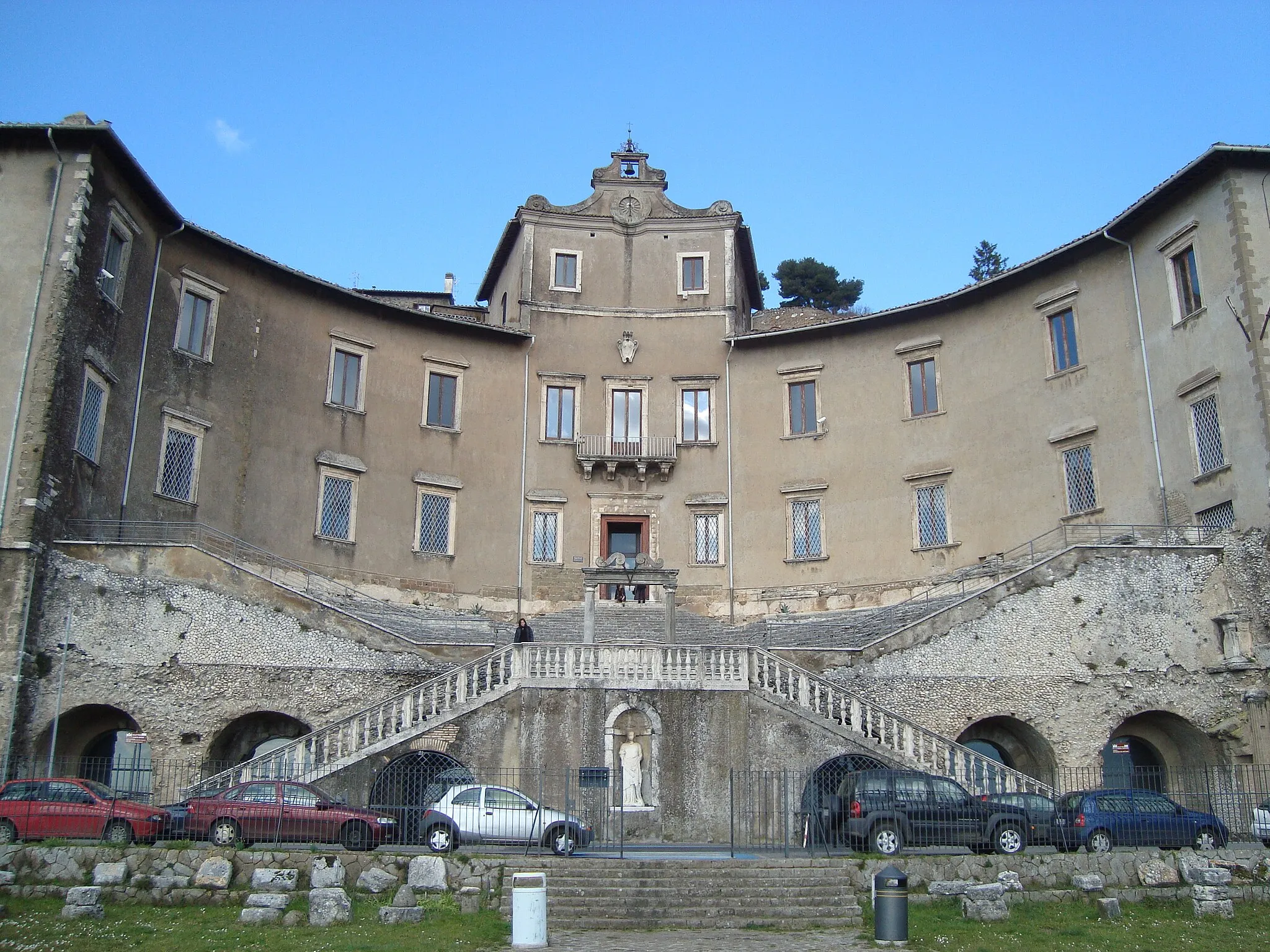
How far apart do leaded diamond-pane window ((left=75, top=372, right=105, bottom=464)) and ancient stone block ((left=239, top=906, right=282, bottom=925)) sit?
49.2 ft

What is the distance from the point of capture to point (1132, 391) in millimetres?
32500

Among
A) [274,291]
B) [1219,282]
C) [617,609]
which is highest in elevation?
[274,291]

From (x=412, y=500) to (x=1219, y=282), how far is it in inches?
914

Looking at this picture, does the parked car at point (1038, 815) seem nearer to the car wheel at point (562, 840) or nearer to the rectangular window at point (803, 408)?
the car wheel at point (562, 840)

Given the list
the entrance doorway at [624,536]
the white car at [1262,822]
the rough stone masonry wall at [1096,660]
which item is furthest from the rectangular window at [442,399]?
the white car at [1262,822]

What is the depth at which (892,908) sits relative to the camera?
15.7m

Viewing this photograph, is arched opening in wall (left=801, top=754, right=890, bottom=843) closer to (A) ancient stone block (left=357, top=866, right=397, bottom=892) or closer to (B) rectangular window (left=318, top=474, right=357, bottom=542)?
(A) ancient stone block (left=357, top=866, right=397, bottom=892)

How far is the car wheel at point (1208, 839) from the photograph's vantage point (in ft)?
66.7

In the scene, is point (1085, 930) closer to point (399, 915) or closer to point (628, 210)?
point (399, 915)

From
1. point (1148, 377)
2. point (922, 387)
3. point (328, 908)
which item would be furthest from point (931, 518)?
point (328, 908)

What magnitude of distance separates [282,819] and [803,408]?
24038 mm

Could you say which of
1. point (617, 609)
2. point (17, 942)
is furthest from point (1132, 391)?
point (17, 942)

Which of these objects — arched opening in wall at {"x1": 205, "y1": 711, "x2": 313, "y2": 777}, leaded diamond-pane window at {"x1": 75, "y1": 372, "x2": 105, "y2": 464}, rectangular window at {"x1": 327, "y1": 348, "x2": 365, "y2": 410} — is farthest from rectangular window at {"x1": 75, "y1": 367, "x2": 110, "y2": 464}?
rectangular window at {"x1": 327, "y1": 348, "x2": 365, "y2": 410}

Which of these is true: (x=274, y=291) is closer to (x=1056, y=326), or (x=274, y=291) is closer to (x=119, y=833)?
(x=119, y=833)
